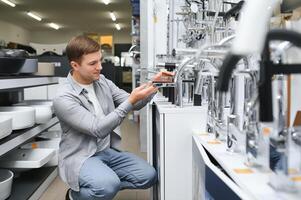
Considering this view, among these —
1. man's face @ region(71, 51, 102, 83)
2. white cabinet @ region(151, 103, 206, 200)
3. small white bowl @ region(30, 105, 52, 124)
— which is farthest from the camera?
small white bowl @ region(30, 105, 52, 124)

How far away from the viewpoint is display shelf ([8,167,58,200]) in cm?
222

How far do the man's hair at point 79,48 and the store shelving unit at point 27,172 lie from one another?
522 millimetres

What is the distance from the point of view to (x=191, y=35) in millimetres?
2318

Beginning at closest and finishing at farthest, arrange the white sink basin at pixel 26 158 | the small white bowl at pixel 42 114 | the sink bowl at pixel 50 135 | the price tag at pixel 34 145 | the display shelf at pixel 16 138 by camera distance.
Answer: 1. the display shelf at pixel 16 138
2. the white sink basin at pixel 26 158
3. the small white bowl at pixel 42 114
4. the price tag at pixel 34 145
5. the sink bowl at pixel 50 135

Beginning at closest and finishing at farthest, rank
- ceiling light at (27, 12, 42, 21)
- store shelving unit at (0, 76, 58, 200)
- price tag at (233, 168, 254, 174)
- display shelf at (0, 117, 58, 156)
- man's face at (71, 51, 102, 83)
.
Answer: price tag at (233, 168, 254, 174), man's face at (71, 51, 102, 83), display shelf at (0, 117, 58, 156), store shelving unit at (0, 76, 58, 200), ceiling light at (27, 12, 42, 21)

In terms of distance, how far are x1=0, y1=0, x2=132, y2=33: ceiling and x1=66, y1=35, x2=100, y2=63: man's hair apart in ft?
25.8

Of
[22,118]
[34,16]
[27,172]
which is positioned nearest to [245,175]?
[22,118]

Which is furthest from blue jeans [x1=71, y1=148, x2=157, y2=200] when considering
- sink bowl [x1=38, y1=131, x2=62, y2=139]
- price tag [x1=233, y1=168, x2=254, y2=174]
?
sink bowl [x1=38, y1=131, x2=62, y2=139]

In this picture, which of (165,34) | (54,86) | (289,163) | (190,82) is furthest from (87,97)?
(54,86)

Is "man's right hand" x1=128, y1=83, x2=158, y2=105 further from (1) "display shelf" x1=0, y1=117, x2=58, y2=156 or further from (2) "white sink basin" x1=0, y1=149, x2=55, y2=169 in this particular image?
(2) "white sink basin" x1=0, y1=149, x2=55, y2=169

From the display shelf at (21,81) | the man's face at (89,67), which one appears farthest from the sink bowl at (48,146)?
the man's face at (89,67)

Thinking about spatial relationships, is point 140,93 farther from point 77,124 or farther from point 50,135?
point 50,135

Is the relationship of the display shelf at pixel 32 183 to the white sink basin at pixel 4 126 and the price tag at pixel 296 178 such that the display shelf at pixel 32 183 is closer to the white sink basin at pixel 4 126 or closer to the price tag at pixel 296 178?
the white sink basin at pixel 4 126

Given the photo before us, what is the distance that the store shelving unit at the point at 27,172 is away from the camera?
81.5 inches
